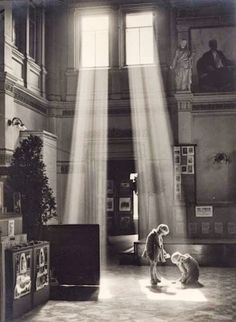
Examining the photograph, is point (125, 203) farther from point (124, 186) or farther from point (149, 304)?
point (149, 304)

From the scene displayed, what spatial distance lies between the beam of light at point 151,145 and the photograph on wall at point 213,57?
1.08 meters

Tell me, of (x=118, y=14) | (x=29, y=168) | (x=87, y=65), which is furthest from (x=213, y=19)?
(x=29, y=168)

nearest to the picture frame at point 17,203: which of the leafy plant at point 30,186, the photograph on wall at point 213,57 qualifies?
the leafy plant at point 30,186

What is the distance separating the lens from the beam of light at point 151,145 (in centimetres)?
1362

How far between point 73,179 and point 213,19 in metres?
5.78

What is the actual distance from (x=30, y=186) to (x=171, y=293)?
322 centimetres

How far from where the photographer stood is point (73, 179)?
46.3ft

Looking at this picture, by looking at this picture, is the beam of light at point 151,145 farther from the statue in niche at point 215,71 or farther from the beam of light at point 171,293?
the beam of light at point 171,293

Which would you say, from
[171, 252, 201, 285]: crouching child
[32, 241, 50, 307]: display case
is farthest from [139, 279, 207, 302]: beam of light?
[32, 241, 50, 307]: display case

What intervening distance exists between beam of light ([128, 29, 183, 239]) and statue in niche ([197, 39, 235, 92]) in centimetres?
117

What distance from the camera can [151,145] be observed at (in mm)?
13859

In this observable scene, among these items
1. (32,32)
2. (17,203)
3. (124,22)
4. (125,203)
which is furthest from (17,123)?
(125,203)

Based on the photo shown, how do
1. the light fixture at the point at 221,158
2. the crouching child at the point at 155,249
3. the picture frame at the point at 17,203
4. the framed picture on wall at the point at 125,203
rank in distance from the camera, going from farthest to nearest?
the framed picture on wall at the point at 125,203 → the light fixture at the point at 221,158 → the crouching child at the point at 155,249 → the picture frame at the point at 17,203

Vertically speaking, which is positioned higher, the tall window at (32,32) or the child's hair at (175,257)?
the tall window at (32,32)
